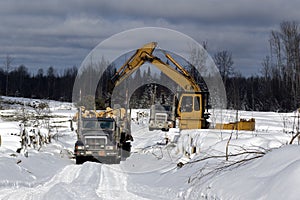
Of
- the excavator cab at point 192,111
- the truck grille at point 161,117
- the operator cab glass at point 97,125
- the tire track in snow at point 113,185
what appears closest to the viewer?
the tire track in snow at point 113,185

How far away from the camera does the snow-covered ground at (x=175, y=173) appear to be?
6.90 m

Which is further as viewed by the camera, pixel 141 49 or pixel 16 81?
pixel 16 81

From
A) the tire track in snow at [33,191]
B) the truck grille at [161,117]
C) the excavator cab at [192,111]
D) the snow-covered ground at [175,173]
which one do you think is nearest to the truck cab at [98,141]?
the snow-covered ground at [175,173]

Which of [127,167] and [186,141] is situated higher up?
[186,141]

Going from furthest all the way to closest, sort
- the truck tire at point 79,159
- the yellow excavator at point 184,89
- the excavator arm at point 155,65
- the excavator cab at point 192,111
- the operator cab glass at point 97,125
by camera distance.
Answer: the excavator cab at point 192,111 < the yellow excavator at point 184,89 < the excavator arm at point 155,65 < the operator cab glass at point 97,125 < the truck tire at point 79,159

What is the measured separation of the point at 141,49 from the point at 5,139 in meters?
7.82

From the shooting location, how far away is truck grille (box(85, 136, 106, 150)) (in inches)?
668

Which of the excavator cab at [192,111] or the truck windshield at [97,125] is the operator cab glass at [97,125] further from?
the excavator cab at [192,111]

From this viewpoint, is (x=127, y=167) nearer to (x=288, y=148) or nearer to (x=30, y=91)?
(x=288, y=148)

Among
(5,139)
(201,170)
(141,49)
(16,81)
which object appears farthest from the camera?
(16,81)

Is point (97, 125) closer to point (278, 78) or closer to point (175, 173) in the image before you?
point (175, 173)

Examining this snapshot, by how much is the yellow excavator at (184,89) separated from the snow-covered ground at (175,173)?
4441 mm

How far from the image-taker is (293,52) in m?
62.9

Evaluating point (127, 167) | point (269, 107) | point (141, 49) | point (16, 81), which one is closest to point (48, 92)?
point (16, 81)
